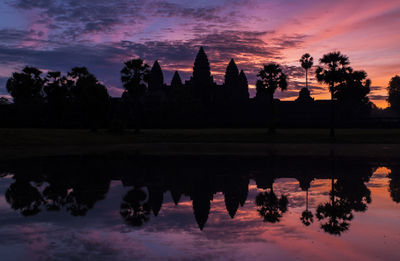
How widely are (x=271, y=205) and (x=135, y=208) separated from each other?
3.42 metres

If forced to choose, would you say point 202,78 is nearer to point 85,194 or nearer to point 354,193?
point 85,194

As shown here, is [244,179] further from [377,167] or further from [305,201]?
[377,167]

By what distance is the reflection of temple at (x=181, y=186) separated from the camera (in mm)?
8914

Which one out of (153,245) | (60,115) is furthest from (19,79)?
(153,245)

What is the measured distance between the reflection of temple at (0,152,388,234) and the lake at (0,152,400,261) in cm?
3

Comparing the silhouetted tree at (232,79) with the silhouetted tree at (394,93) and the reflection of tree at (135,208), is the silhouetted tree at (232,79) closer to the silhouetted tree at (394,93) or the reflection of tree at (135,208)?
the silhouetted tree at (394,93)

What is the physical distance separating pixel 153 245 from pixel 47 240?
193 cm

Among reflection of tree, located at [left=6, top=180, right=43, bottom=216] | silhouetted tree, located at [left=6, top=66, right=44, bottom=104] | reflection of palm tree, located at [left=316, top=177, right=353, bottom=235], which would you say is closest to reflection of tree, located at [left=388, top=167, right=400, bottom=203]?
reflection of palm tree, located at [left=316, top=177, right=353, bottom=235]

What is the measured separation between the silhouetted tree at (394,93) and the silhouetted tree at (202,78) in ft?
201

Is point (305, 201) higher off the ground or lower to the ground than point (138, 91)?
lower

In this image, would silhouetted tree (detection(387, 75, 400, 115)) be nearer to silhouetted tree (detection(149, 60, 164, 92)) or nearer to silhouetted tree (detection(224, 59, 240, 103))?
silhouetted tree (detection(224, 59, 240, 103))

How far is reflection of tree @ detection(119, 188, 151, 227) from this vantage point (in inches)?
318

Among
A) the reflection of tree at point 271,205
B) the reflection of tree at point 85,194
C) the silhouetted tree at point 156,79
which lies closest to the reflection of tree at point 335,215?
the reflection of tree at point 271,205

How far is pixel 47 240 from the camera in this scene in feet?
21.8
